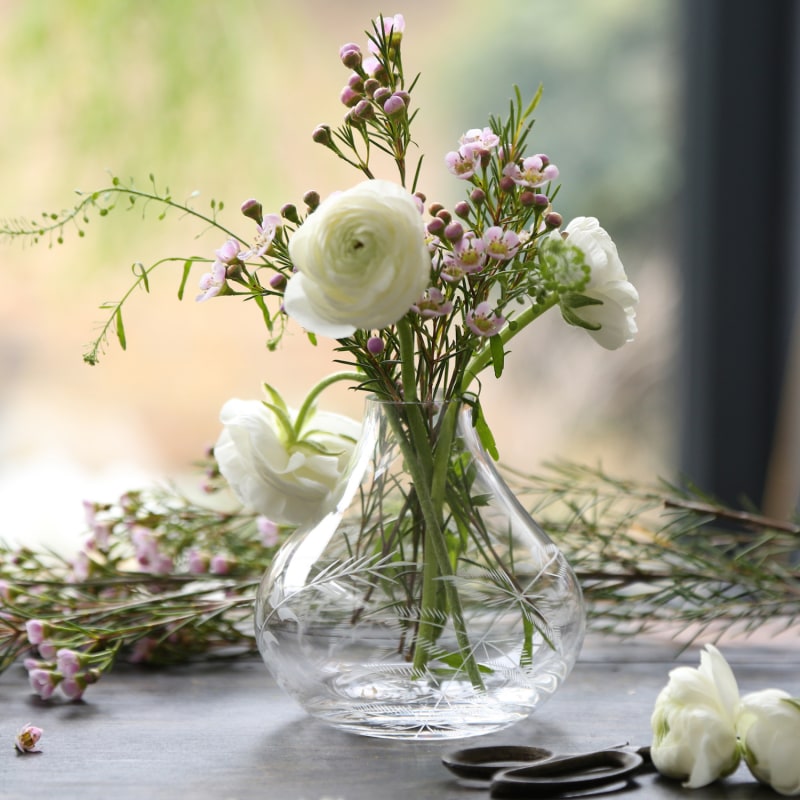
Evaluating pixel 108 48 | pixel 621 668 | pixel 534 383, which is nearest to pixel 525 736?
pixel 621 668

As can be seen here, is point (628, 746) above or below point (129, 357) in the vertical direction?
below

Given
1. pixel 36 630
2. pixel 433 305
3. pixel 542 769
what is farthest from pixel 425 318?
pixel 36 630

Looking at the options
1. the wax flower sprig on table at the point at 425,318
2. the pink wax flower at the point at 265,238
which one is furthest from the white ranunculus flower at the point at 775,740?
the pink wax flower at the point at 265,238

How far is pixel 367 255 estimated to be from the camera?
20.1 inches

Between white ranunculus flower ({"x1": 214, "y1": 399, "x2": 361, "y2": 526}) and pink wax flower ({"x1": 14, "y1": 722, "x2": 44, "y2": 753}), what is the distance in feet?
0.53

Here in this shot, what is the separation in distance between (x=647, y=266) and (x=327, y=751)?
137 cm

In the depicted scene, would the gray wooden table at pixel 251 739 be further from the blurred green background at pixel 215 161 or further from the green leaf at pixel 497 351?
the blurred green background at pixel 215 161

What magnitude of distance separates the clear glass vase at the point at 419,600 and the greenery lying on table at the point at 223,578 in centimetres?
18

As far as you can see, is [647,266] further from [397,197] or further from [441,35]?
[397,197]

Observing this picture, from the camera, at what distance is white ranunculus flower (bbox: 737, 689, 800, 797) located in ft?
1.70

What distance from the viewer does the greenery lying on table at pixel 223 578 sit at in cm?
75

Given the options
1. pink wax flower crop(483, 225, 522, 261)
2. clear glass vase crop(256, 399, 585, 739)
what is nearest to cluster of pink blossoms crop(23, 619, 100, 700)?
clear glass vase crop(256, 399, 585, 739)

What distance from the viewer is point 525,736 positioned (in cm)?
62

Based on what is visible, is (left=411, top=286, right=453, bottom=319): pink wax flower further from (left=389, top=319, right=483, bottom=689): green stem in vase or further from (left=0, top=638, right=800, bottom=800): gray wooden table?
(left=0, top=638, right=800, bottom=800): gray wooden table
